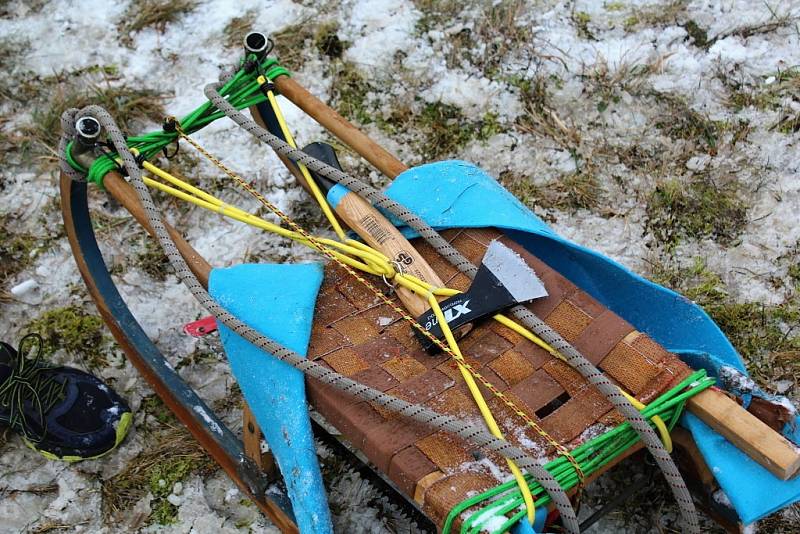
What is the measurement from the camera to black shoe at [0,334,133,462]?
6.81 ft

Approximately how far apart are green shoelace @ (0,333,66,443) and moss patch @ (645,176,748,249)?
5.73 ft

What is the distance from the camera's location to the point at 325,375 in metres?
1.44

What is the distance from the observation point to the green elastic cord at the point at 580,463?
1.28 metres

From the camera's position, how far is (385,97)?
281 centimetres

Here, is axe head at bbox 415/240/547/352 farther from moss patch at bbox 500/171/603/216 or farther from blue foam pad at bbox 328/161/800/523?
moss patch at bbox 500/171/603/216

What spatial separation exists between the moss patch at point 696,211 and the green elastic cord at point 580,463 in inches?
40.1

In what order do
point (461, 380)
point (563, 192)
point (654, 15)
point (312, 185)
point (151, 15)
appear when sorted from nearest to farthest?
1. point (461, 380)
2. point (312, 185)
3. point (563, 192)
4. point (654, 15)
5. point (151, 15)

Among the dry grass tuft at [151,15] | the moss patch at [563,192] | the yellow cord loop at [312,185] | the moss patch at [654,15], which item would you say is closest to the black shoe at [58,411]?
the yellow cord loop at [312,185]

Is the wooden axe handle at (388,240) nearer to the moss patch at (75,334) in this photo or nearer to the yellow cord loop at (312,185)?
the yellow cord loop at (312,185)

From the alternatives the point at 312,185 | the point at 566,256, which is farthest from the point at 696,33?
the point at 312,185

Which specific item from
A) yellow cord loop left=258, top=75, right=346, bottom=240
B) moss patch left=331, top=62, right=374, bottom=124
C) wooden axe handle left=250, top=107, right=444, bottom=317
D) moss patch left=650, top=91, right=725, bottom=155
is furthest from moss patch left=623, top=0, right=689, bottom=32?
wooden axe handle left=250, top=107, right=444, bottom=317

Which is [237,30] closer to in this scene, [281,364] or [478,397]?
[281,364]

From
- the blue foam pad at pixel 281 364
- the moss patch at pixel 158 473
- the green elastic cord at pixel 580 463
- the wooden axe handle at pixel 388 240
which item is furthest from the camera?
the moss patch at pixel 158 473

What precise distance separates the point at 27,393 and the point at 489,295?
1.32m
